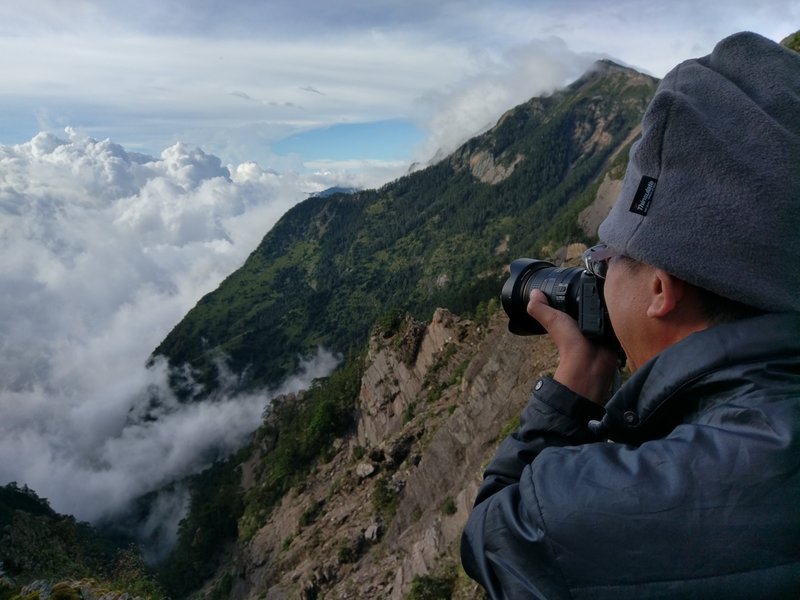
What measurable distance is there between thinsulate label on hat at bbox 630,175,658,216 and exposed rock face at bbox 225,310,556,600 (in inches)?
326

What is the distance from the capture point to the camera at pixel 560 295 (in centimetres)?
203

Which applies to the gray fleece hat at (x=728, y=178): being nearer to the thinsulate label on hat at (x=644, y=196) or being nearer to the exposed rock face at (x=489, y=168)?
the thinsulate label on hat at (x=644, y=196)

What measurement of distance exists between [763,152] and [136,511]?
145956mm

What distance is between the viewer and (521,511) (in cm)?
154

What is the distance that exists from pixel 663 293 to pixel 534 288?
0.85 meters

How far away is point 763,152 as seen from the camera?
1476 millimetres

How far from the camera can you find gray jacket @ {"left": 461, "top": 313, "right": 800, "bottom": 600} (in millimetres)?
1261

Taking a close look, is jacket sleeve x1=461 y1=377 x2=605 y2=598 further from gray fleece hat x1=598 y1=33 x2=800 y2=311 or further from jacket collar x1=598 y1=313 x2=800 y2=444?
gray fleece hat x1=598 y1=33 x2=800 y2=311

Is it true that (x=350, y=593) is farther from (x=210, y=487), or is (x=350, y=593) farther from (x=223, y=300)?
(x=223, y=300)

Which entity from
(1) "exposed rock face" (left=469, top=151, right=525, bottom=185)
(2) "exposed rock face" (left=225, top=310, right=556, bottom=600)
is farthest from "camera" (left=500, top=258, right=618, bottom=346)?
(1) "exposed rock face" (left=469, top=151, right=525, bottom=185)

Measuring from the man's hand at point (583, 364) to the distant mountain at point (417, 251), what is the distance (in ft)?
379

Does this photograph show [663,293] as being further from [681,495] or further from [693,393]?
[681,495]

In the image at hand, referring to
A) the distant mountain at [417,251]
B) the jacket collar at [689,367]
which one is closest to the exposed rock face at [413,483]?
the jacket collar at [689,367]

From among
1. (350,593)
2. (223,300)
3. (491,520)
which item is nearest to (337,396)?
(350,593)
